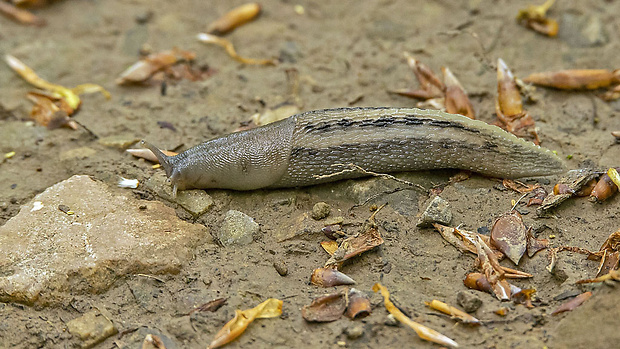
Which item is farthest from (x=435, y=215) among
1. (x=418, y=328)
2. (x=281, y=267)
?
(x=281, y=267)

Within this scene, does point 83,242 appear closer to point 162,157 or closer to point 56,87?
point 162,157

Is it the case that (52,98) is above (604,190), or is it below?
below

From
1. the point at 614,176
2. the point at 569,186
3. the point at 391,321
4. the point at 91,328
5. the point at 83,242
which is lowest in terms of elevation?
the point at 91,328

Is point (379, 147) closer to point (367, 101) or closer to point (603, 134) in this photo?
point (367, 101)

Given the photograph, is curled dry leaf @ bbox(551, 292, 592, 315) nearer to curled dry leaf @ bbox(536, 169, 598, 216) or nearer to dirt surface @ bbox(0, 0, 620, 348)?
dirt surface @ bbox(0, 0, 620, 348)

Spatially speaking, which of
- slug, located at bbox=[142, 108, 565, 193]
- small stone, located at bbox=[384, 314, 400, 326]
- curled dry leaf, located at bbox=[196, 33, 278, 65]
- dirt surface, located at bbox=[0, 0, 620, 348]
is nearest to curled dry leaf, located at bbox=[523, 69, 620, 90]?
dirt surface, located at bbox=[0, 0, 620, 348]

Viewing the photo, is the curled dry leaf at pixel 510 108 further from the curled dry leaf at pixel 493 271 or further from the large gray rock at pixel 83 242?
the large gray rock at pixel 83 242

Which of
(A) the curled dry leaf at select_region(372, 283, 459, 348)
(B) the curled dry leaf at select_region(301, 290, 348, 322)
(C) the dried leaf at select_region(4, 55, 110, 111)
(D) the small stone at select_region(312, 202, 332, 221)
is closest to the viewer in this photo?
(A) the curled dry leaf at select_region(372, 283, 459, 348)

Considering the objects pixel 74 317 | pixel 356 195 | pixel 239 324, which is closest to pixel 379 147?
pixel 356 195
